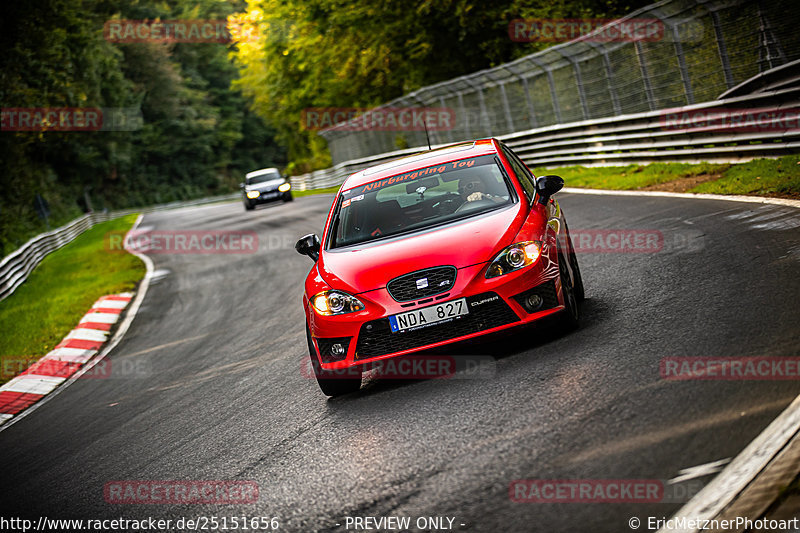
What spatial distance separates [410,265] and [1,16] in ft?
94.9

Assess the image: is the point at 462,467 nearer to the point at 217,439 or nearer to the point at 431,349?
the point at 431,349

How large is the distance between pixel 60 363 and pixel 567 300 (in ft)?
26.4

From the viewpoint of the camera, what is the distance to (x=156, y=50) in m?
78.6

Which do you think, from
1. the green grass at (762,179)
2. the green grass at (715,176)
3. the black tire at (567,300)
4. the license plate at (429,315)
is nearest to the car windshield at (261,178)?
the green grass at (715,176)

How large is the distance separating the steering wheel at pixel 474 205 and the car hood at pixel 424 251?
8.0 inches

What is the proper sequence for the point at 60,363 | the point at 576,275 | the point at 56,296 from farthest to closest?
the point at 56,296 < the point at 60,363 < the point at 576,275

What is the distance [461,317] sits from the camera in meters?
5.79

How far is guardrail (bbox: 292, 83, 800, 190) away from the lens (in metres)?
12.3

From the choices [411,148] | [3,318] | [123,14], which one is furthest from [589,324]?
[123,14]

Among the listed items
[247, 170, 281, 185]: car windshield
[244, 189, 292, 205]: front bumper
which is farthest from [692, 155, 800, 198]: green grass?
[247, 170, 281, 185]: car windshield

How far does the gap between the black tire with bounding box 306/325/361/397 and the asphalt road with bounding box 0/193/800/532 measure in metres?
0.08

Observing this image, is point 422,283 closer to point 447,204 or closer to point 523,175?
point 447,204

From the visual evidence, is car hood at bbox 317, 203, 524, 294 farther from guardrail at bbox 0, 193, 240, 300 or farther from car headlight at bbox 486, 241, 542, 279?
guardrail at bbox 0, 193, 240, 300

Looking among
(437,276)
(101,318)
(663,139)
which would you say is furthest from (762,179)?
(101,318)
